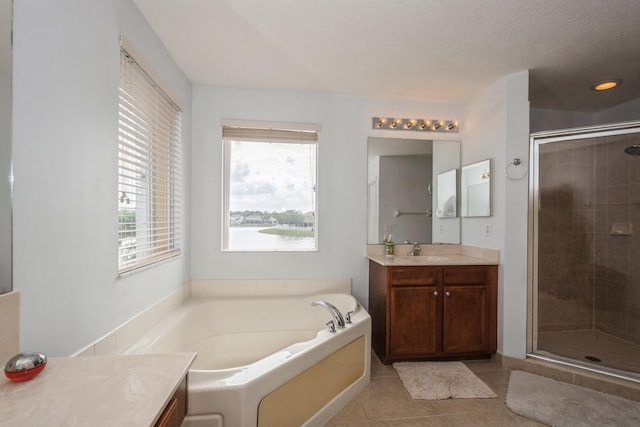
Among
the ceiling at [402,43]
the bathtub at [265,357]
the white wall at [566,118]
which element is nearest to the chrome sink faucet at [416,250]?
the bathtub at [265,357]

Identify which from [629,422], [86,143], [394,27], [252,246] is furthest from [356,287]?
[86,143]

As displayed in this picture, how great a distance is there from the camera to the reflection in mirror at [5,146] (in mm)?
859

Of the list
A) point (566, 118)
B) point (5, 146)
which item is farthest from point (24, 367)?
point (566, 118)

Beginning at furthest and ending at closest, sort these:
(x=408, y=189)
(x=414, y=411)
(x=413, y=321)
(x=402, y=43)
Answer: (x=408, y=189)
(x=413, y=321)
(x=402, y=43)
(x=414, y=411)

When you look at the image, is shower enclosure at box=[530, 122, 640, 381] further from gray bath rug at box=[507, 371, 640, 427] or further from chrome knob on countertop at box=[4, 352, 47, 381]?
chrome knob on countertop at box=[4, 352, 47, 381]

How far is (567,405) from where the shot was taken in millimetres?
1794

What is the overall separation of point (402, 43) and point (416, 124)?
1079 mm

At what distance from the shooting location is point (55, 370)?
841mm

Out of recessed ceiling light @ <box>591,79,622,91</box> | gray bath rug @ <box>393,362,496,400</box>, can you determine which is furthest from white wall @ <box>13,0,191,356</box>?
recessed ceiling light @ <box>591,79,622,91</box>

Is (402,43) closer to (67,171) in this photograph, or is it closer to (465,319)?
(67,171)

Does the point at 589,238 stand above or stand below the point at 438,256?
above

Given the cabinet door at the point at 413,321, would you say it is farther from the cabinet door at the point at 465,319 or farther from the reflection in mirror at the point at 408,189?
the reflection in mirror at the point at 408,189

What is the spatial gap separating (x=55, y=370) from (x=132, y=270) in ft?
2.73

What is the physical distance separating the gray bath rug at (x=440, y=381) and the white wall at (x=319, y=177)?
77 cm
